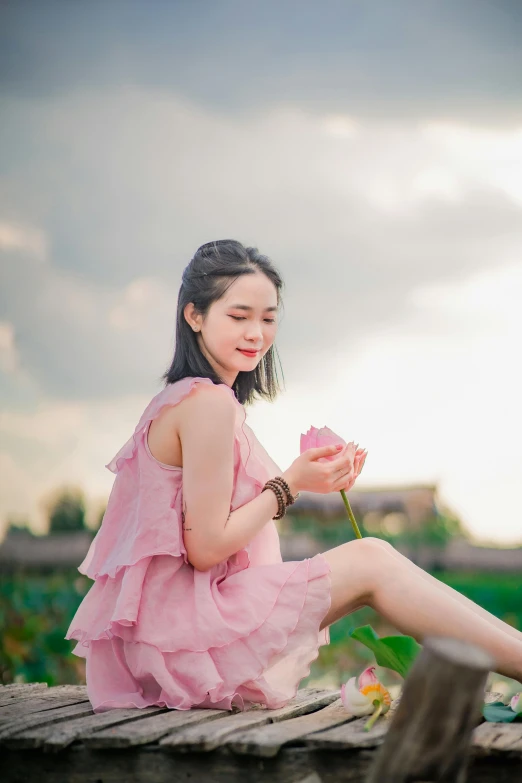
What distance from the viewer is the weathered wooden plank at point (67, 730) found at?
216 cm

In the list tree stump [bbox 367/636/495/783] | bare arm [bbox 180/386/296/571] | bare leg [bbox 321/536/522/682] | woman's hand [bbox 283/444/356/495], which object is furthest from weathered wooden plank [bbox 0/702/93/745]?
tree stump [bbox 367/636/495/783]

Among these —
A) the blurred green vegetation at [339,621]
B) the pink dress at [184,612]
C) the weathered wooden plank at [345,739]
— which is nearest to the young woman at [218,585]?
the pink dress at [184,612]

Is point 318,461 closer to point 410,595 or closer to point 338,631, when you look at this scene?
point 410,595

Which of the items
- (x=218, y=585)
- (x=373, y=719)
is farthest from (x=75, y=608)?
(x=373, y=719)

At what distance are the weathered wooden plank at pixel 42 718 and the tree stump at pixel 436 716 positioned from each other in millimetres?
958

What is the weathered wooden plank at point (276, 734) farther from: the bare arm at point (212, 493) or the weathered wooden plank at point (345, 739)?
the bare arm at point (212, 493)

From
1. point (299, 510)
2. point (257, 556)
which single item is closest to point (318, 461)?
point (257, 556)

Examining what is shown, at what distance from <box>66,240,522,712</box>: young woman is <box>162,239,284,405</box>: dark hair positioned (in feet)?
0.49

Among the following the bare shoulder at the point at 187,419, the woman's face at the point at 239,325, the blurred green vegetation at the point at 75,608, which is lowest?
the blurred green vegetation at the point at 75,608

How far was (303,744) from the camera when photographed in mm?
2068

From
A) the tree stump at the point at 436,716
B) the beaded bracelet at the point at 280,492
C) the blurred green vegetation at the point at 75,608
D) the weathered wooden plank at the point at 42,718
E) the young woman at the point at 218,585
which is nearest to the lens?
the tree stump at the point at 436,716

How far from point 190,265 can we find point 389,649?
1.34 m

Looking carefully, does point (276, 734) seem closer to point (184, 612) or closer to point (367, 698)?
point (367, 698)

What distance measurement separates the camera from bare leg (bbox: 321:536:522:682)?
233 cm
